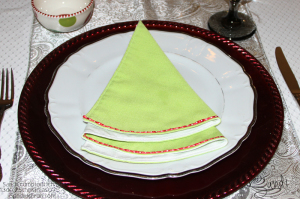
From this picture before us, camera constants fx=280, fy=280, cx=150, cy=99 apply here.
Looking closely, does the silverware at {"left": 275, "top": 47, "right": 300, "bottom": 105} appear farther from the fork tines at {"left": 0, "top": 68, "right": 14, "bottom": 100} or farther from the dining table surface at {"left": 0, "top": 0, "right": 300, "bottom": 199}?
the fork tines at {"left": 0, "top": 68, "right": 14, "bottom": 100}

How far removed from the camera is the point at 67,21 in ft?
2.47

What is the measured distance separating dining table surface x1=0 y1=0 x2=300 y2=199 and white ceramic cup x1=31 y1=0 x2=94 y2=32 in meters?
0.04

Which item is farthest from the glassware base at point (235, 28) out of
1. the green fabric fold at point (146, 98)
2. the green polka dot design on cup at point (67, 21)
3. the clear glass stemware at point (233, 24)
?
the green polka dot design on cup at point (67, 21)

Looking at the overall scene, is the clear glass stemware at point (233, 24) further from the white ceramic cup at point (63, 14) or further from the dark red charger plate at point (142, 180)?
the white ceramic cup at point (63, 14)

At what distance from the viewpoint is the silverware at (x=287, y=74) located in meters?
0.66

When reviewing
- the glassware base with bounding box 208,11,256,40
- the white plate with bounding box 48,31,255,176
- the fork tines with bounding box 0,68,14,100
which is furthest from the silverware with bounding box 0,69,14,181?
the glassware base with bounding box 208,11,256,40

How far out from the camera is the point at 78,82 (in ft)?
2.02

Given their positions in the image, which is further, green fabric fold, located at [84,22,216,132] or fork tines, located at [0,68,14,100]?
fork tines, located at [0,68,14,100]

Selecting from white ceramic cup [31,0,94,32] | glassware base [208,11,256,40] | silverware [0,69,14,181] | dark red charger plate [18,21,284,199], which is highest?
glassware base [208,11,256,40]

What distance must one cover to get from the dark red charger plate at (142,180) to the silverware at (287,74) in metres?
0.10

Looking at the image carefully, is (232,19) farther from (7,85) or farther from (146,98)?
(7,85)

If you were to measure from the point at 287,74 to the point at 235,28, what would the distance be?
208 millimetres

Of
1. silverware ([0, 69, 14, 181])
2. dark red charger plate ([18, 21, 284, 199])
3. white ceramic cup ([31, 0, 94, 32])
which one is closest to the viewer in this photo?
dark red charger plate ([18, 21, 284, 199])

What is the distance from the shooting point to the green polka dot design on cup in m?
0.75
